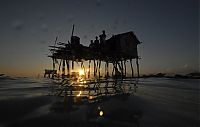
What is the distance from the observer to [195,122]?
11.7 ft

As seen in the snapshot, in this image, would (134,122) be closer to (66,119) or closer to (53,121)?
(66,119)

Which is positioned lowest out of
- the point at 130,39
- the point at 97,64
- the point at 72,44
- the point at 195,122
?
the point at 195,122

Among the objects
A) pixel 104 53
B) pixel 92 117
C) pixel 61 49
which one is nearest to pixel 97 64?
pixel 104 53

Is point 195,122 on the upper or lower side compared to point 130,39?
lower

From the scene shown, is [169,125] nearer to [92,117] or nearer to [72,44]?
[92,117]

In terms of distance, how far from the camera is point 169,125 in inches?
A: 128

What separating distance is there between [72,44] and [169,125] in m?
19.1

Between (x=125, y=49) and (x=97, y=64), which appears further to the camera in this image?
(x=97, y=64)

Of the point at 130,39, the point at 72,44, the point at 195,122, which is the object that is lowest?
the point at 195,122

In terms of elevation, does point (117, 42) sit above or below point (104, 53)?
above

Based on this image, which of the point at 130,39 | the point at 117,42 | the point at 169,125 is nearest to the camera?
the point at 169,125

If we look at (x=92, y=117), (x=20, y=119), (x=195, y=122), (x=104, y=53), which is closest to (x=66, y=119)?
(x=92, y=117)

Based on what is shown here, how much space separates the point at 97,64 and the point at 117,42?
6.05 meters

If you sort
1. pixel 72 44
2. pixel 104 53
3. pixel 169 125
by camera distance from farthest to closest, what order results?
pixel 104 53, pixel 72 44, pixel 169 125
